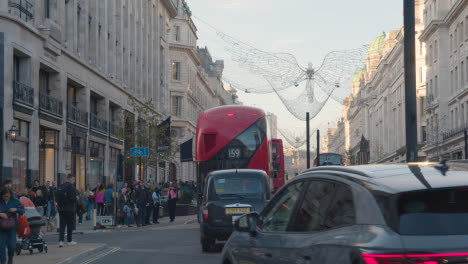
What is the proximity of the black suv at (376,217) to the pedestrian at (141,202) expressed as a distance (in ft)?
80.4

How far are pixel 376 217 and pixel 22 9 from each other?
27711mm

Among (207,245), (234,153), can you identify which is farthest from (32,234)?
(234,153)

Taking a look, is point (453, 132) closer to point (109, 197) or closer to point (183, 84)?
point (183, 84)

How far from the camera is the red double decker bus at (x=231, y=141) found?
2705 centimetres

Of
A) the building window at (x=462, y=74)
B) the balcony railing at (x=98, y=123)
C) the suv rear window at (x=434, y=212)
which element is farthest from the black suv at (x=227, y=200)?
the building window at (x=462, y=74)

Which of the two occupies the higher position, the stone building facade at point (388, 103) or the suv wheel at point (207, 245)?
the stone building facade at point (388, 103)

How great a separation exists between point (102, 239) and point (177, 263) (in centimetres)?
861

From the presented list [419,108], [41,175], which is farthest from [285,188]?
[419,108]

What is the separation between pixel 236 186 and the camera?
1736 cm

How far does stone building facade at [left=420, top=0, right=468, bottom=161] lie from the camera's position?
5756 centimetres

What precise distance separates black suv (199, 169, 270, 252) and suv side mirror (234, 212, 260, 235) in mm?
9619

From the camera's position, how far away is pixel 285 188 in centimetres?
592

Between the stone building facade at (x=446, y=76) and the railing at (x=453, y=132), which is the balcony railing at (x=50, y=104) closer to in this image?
the stone building facade at (x=446, y=76)

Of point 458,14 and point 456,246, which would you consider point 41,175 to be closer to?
point 456,246
